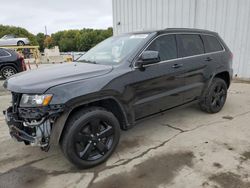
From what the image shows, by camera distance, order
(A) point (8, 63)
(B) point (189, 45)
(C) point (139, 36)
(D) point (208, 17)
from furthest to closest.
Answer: (A) point (8, 63) → (D) point (208, 17) → (B) point (189, 45) → (C) point (139, 36)

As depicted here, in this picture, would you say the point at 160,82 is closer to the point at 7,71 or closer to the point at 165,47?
the point at 165,47

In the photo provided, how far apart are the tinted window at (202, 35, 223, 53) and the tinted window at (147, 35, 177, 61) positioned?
3.14ft

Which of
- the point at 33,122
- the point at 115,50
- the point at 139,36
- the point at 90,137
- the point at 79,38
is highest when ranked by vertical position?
the point at 79,38

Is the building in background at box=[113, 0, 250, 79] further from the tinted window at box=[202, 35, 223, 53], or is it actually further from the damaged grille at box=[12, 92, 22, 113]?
the damaged grille at box=[12, 92, 22, 113]

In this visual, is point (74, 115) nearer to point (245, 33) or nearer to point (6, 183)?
point (6, 183)

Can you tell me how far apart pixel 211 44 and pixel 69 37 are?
80918 millimetres

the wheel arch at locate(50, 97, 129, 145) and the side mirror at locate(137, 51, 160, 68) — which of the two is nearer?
the wheel arch at locate(50, 97, 129, 145)

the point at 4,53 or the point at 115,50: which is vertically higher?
the point at 115,50

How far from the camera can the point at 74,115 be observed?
270 cm

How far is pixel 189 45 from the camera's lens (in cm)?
406

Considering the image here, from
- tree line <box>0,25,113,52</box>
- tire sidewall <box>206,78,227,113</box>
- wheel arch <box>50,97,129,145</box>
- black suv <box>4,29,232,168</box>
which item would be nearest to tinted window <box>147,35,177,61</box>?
black suv <box>4,29,232,168</box>

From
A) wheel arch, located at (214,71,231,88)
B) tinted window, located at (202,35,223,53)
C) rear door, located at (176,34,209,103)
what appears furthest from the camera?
wheel arch, located at (214,71,231,88)

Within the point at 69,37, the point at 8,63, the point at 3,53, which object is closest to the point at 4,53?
the point at 3,53

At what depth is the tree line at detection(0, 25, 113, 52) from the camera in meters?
63.3
